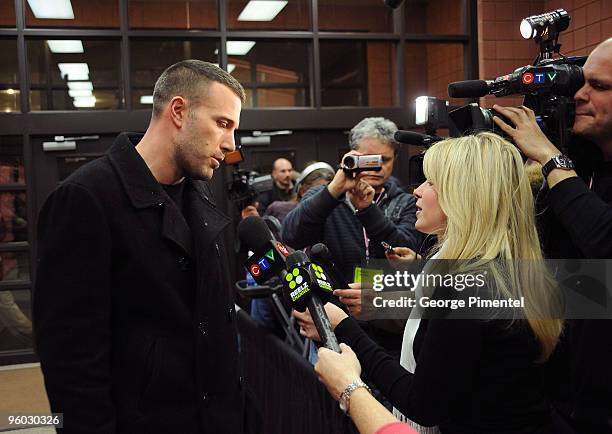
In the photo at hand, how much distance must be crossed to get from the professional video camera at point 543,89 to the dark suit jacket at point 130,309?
26.7 inches

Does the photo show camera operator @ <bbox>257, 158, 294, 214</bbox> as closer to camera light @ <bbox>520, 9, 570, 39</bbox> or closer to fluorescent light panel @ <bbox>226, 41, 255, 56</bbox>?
fluorescent light panel @ <bbox>226, 41, 255, 56</bbox>

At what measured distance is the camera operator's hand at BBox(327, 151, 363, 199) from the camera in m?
2.22

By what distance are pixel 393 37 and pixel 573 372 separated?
4141 millimetres

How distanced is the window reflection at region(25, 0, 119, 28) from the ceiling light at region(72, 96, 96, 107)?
521 mm

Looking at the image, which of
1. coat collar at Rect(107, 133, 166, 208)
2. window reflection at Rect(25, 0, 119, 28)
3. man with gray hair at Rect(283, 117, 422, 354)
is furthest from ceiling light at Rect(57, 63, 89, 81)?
coat collar at Rect(107, 133, 166, 208)

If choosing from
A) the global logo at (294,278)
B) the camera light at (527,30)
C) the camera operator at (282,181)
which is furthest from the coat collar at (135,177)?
the camera operator at (282,181)

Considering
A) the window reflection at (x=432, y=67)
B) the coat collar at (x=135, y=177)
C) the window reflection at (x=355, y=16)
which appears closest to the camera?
the coat collar at (x=135, y=177)

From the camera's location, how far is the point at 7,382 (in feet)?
13.9

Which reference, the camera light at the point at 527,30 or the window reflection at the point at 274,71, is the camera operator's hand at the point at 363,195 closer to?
the camera light at the point at 527,30

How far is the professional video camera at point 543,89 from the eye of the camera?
1.42 meters

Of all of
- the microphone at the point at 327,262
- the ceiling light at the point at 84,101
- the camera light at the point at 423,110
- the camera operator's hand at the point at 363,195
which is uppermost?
the ceiling light at the point at 84,101

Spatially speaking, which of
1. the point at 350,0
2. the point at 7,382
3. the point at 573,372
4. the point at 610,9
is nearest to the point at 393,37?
the point at 350,0

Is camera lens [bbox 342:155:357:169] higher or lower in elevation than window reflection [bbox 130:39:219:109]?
lower

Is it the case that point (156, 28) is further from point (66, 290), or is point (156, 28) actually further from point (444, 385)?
point (444, 385)
